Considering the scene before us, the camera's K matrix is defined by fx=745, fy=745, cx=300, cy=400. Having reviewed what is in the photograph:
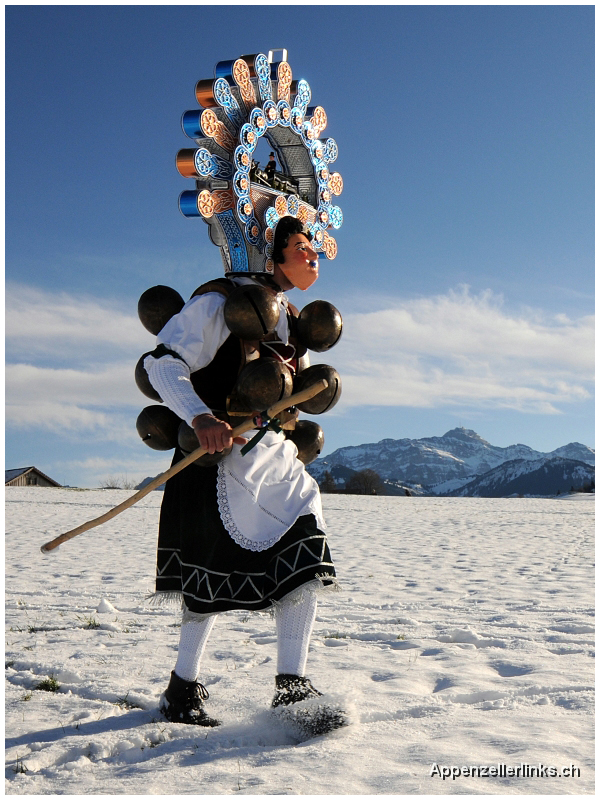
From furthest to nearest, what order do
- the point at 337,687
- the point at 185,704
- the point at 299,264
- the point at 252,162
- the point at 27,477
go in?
the point at 27,477
the point at 252,162
the point at 337,687
the point at 299,264
the point at 185,704

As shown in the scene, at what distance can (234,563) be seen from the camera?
2799mm

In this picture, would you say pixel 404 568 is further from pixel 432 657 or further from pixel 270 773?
pixel 270 773

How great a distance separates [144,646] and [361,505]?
16650mm

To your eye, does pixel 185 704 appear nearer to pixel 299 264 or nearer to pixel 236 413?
pixel 236 413

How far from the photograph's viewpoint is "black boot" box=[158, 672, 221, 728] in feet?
9.34

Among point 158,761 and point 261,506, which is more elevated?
point 261,506

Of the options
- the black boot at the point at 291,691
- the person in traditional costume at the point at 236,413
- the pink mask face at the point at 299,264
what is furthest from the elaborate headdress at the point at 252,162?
the black boot at the point at 291,691

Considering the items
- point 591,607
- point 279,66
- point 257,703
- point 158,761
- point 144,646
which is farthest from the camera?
point 591,607

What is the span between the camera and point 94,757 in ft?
8.27

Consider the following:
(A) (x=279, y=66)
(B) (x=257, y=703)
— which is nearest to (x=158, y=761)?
(B) (x=257, y=703)

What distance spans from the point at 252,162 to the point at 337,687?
2.41m

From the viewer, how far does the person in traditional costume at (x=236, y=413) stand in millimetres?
2791

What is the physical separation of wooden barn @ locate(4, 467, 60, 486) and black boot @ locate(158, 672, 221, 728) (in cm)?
3267

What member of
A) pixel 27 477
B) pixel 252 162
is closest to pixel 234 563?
pixel 252 162
